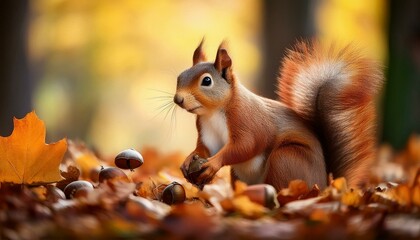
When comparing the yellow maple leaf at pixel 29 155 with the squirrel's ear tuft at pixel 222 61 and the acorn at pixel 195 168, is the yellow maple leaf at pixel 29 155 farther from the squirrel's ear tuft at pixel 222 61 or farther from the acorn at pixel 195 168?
the squirrel's ear tuft at pixel 222 61

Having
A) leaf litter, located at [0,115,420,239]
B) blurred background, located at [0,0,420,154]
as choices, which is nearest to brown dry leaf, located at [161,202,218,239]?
leaf litter, located at [0,115,420,239]

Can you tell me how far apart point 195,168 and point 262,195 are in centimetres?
27

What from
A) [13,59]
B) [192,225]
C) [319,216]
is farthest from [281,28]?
[192,225]

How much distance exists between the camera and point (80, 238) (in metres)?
1.28

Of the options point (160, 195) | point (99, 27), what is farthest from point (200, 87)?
point (99, 27)

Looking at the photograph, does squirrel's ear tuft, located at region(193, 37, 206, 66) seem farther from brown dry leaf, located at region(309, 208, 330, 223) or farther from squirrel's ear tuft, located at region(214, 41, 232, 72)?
brown dry leaf, located at region(309, 208, 330, 223)

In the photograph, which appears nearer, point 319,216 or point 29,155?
point 319,216

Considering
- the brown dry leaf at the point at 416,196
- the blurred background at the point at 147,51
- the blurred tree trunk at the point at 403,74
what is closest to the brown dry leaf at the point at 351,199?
the brown dry leaf at the point at 416,196

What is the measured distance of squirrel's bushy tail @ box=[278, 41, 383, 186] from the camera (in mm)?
2109

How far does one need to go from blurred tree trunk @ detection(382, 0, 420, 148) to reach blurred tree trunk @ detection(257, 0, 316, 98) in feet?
2.06

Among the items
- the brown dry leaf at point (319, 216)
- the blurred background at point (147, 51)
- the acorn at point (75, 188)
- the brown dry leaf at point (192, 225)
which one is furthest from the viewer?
the blurred background at point (147, 51)

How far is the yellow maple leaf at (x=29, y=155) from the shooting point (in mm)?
1939

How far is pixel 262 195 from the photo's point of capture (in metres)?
1.72

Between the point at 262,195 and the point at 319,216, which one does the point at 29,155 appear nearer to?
the point at 262,195
